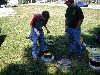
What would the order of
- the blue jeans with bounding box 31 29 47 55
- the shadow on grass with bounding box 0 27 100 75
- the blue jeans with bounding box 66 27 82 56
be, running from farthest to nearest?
the blue jeans with bounding box 31 29 47 55 < the blue jeans with bounding box 66 27 82 56 < the shadow on grass with bounding box 0 27 100 75

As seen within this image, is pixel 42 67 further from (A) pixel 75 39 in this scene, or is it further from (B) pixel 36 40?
(A) pixel 75 39

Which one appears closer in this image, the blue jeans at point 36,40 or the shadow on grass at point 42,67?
the shadow on grass at point 42,67

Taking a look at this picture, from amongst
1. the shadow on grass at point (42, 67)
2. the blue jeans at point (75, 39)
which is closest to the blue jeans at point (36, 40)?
the shadow on grass at point (42, 67)

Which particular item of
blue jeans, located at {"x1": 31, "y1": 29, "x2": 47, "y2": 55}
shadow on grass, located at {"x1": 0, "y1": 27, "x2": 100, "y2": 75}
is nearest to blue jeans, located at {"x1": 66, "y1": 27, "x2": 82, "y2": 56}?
shadow on grass, located at {"x1": 0, "y1": 27, "x2": 100, "y2": 75}

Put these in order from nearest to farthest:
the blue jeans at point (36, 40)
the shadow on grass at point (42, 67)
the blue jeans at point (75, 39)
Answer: the shadow on grass at point (42, 67) < the blue jeans at point (75, 39) < the blue jeans at point (36, 40)

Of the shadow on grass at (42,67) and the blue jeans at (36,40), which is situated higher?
the blue jeans at (36,40)

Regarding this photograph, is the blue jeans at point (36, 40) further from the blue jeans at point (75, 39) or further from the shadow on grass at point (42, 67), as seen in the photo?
the blue jeans at point (75, 39)

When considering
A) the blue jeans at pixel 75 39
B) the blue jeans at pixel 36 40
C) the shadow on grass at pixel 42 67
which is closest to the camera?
the shadow on grass at pixel 42 67

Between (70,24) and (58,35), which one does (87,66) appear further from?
(58,35)

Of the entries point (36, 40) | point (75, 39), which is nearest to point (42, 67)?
point (36, 40)

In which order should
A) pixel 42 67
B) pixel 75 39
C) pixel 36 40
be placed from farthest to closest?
pixel 36 40, pixel 75 39, pixel 42 67

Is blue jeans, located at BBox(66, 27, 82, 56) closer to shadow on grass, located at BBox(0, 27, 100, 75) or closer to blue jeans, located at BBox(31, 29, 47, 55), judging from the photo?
shadow on grass, located at BBox(0, 27, 100, 75)

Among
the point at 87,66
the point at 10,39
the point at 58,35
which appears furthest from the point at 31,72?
the point at 58,35

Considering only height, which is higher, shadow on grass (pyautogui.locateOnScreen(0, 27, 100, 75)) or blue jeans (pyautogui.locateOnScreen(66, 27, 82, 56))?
blue jeans (pyautogui.locateOnScreen(66, 27, 82, 56))
